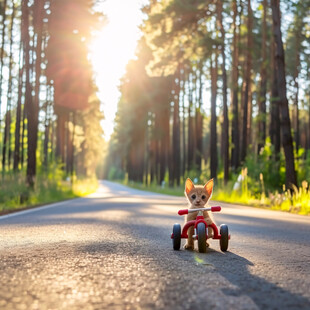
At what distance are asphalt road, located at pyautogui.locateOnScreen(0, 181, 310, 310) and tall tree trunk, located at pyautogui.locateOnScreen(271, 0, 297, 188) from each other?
410 inches

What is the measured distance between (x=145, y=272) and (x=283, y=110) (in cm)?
1489

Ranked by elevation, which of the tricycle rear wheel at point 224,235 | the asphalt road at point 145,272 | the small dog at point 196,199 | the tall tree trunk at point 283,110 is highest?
the tall tree trunk at point 283,110

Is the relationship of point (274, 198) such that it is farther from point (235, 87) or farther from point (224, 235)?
point (235, 87)

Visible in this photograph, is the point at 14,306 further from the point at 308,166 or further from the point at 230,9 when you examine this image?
the point at 230,9

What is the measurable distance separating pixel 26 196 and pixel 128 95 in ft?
125

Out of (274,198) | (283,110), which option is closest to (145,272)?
(274,198)

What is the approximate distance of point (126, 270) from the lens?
432cm

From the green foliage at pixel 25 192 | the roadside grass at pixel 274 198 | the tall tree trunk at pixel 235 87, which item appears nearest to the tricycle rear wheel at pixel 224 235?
the roadside grass at pixel 274 198

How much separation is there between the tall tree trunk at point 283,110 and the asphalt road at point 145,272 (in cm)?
1041

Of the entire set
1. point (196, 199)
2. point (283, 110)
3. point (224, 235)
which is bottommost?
point (224, 235)

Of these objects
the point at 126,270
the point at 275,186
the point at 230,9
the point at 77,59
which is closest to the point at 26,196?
the point at 275,186

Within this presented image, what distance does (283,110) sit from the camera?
18016 millimetres

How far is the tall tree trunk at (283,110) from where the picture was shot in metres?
17.4

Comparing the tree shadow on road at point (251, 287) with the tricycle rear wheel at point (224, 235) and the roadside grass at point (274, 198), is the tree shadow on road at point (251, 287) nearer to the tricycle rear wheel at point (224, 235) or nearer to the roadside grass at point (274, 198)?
the tricycle rear wheel at point (224, 235)
